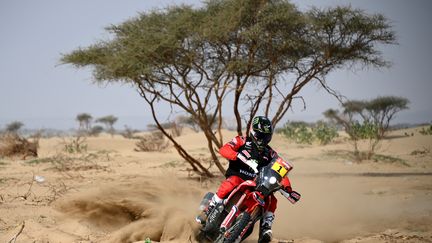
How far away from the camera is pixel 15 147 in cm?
2242

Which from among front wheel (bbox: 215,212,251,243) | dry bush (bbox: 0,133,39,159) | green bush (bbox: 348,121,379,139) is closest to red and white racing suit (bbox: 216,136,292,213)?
front wheel (bbox: 215,212,251,243)

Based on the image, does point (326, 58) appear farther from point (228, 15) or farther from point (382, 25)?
point (228, 15)

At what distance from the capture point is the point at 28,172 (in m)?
16.3

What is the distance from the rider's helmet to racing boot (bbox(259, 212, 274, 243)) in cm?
A: 83

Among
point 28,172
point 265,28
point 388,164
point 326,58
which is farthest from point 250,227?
point 388,164

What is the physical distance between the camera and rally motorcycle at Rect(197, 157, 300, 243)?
5762 mm

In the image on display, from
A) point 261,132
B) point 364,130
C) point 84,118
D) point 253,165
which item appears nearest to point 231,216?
point 253,165

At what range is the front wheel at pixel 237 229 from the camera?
573 cm

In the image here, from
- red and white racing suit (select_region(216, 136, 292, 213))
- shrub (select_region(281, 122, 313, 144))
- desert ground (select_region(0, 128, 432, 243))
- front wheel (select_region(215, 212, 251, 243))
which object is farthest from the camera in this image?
shrub (select_region(281, 122, 313, 144))

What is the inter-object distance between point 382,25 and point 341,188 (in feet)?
15.3

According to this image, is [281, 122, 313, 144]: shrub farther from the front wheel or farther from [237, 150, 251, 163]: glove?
the front wheel

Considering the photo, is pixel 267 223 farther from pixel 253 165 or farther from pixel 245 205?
pixel 253 165

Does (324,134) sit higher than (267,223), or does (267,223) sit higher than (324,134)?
(324,134)

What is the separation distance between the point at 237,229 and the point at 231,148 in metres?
1.04
